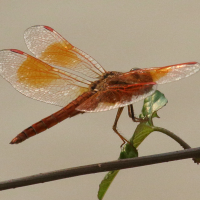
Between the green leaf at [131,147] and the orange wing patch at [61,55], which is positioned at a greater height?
the orange wing patch at [61,55]

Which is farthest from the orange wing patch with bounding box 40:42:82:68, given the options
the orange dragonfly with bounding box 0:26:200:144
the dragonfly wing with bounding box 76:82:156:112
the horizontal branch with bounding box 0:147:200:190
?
the horizontal branch with bounding box 0:147:200:190

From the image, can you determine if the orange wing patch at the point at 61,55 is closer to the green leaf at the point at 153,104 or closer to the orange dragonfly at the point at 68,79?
the orange dragonfly at the point at 68,79

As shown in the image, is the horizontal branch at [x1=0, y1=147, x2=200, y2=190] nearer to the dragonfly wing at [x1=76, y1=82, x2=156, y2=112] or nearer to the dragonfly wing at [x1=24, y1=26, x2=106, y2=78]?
the dragonfly wing at [x1=76, y1=82, x2=156, y2=112]

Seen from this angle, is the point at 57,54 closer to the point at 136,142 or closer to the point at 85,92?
the point at 85,92

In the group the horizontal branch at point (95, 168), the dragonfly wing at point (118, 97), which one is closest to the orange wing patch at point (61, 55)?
the dragonfly wing at point (118, 97)

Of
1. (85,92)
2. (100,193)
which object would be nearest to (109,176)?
(100,193)

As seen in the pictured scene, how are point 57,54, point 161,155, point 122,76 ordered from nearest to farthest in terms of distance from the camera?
point 161,155, point 122,76, point 57,54
